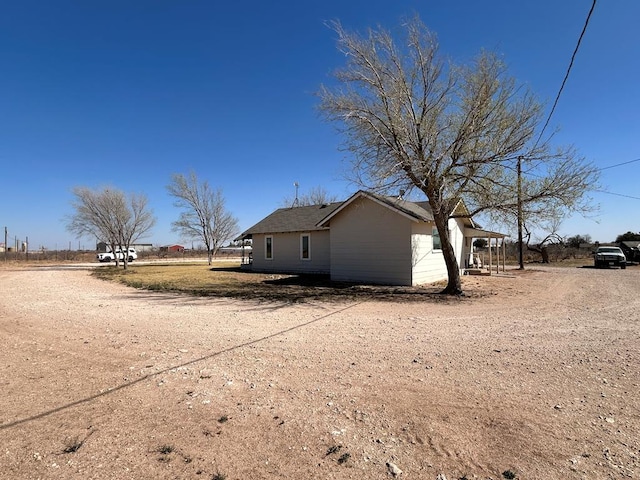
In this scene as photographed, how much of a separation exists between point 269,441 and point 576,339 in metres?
5.83

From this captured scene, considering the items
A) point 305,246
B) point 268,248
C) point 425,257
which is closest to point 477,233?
point 425,257

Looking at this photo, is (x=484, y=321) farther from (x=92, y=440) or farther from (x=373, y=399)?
(x=92, y=440)

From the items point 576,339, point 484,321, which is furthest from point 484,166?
point 576,339

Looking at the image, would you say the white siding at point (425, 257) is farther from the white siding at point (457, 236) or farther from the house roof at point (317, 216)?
the white siding at point (457, 236)

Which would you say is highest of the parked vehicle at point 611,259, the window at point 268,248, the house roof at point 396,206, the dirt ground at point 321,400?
the house roof at point 396,206

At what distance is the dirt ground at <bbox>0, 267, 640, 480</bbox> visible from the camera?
294 cm

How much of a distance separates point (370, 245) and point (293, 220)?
329 inches

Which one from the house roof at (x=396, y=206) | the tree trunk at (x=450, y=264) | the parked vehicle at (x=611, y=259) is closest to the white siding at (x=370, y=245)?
the house roof at (x=396, y=206)

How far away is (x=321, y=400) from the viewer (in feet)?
13.3

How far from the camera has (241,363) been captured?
17.4 ft

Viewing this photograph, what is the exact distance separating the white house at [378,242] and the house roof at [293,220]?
0.14 m

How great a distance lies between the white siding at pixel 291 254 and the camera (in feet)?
71.8

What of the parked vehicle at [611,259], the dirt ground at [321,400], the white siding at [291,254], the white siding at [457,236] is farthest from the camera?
the parked vehicle at [611,259]

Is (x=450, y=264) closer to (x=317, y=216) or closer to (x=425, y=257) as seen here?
(x=425, y=257)
